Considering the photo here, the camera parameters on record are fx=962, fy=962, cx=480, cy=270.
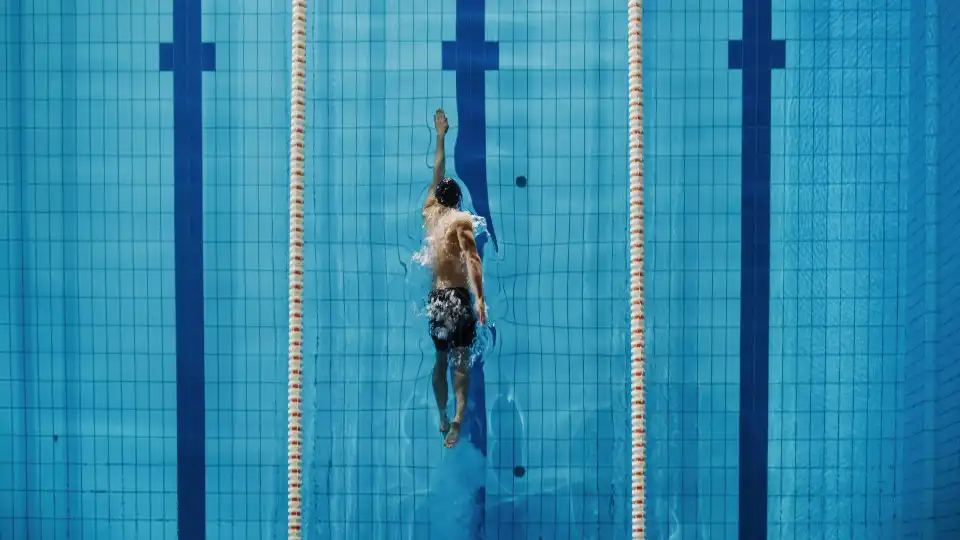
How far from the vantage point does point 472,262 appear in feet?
14.1

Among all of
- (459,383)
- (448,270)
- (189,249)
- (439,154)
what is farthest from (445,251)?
(189,249)

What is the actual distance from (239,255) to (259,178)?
0.44 m

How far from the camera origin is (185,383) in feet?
17.7

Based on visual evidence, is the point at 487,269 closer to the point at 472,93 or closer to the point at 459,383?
the point at 459,383

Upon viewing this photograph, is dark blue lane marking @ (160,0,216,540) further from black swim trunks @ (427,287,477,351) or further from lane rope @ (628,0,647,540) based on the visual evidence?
lane rope @ (628,0,647,540)

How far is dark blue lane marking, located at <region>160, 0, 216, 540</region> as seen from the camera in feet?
17.5

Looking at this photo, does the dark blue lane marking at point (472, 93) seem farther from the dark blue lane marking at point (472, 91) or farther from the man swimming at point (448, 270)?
the man swimming at point (448, 270)

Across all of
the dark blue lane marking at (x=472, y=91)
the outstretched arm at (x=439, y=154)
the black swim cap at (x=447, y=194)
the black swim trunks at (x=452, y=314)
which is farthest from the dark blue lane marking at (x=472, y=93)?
the black swim trunks at (x=452, y=314)

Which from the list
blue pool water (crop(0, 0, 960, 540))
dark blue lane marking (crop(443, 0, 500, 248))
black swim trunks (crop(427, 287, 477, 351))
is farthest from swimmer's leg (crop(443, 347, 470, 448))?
dark blue lane marking (crop(443, 0, 500, 248))

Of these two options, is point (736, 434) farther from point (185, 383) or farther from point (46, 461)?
point (46, 461)

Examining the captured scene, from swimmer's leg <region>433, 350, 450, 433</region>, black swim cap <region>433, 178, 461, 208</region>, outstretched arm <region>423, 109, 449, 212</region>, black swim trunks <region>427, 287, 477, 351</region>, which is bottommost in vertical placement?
swimmer's leg <region>433, 350, 450, 433</region>

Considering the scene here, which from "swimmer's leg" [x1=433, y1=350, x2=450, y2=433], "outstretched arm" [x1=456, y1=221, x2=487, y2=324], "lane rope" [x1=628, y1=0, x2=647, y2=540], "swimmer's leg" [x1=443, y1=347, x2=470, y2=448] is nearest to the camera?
"lane rope" [x1=628, y1=0, x2=647, y2=540]

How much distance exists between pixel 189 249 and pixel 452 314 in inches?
68.5

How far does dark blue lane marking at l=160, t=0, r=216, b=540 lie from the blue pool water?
2cm
